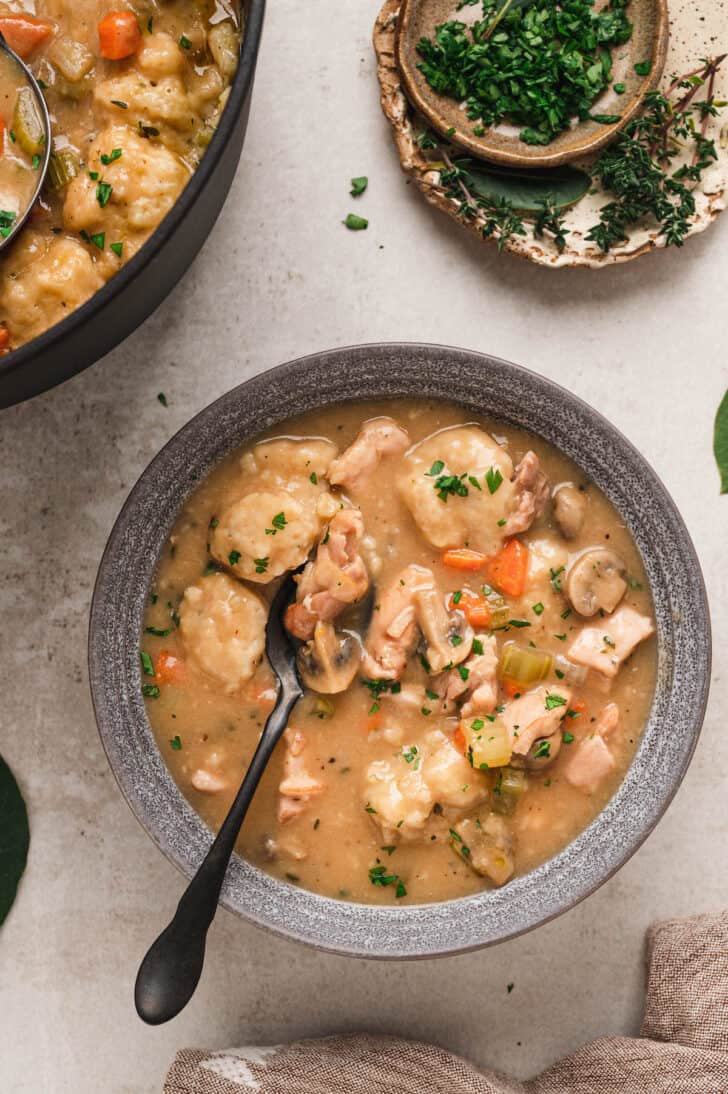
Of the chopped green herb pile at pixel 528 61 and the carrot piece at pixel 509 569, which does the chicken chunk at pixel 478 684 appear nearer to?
the carrot piece at pixel 509 569

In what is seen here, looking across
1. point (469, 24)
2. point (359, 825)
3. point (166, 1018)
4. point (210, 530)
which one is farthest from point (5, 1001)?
point (469, 24)

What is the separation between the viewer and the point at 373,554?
3311 mm

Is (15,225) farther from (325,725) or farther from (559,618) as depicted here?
(559,618)

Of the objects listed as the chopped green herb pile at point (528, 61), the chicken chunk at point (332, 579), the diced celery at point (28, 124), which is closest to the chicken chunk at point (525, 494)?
the chicken chunk at point (332, 579)

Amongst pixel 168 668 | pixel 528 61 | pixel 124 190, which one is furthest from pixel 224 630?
pixel 528 61

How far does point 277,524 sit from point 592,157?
167 cm

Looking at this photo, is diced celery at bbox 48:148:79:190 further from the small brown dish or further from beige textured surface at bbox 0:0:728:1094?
the small brown dish

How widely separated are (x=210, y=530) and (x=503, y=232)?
1.36 metres

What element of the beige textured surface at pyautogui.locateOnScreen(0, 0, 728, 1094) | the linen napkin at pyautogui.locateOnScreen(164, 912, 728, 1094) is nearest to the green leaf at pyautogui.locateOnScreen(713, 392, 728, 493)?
the beige textured surface at pyautogui.locateOnScreen(0, 0, 728, 1094)

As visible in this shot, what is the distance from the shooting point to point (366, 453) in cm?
327

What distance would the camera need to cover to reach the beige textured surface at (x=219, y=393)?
3594 mm

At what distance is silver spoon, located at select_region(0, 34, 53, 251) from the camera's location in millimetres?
2924

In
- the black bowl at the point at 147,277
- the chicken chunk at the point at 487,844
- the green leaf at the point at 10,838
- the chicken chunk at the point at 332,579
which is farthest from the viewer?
the green leaf at the point at 10,838

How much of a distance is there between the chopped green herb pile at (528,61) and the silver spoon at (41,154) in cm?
125
